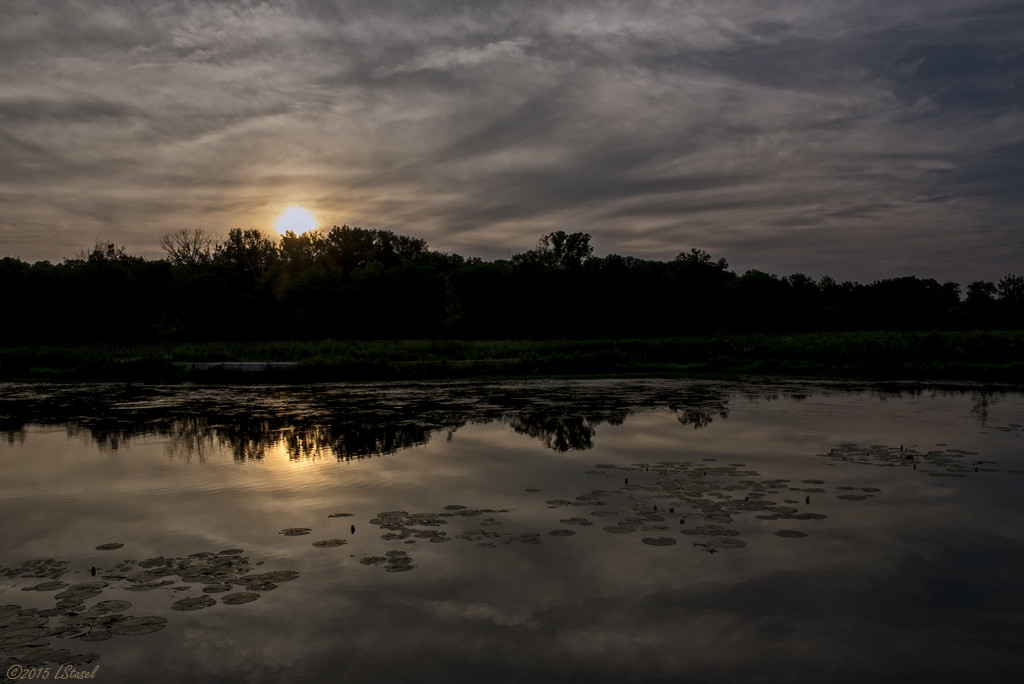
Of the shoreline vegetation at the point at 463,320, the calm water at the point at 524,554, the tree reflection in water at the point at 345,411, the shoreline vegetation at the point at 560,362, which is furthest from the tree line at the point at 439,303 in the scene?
the calm water at the point at 524,554

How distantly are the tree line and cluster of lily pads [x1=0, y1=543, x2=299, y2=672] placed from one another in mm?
52411

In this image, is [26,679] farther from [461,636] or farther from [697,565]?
[697,565]

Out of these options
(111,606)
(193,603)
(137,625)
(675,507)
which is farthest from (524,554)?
(111,606)

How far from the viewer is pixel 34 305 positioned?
Answer: 57.3 meters

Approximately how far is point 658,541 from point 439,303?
59.4m

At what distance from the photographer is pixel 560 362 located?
3691cm

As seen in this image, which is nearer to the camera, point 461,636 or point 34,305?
point 461,636

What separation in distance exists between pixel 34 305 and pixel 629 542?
63.2 metres

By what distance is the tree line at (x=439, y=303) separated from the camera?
58.9 m

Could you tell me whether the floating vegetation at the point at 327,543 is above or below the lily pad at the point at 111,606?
above

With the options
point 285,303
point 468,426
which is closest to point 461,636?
point 468,426

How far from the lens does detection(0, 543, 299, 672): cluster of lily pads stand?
5926 millimetres

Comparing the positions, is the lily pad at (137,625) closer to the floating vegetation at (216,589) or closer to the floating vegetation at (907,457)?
the floating vegetation at (216,589)

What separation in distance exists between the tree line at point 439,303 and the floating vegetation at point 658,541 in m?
52.1
